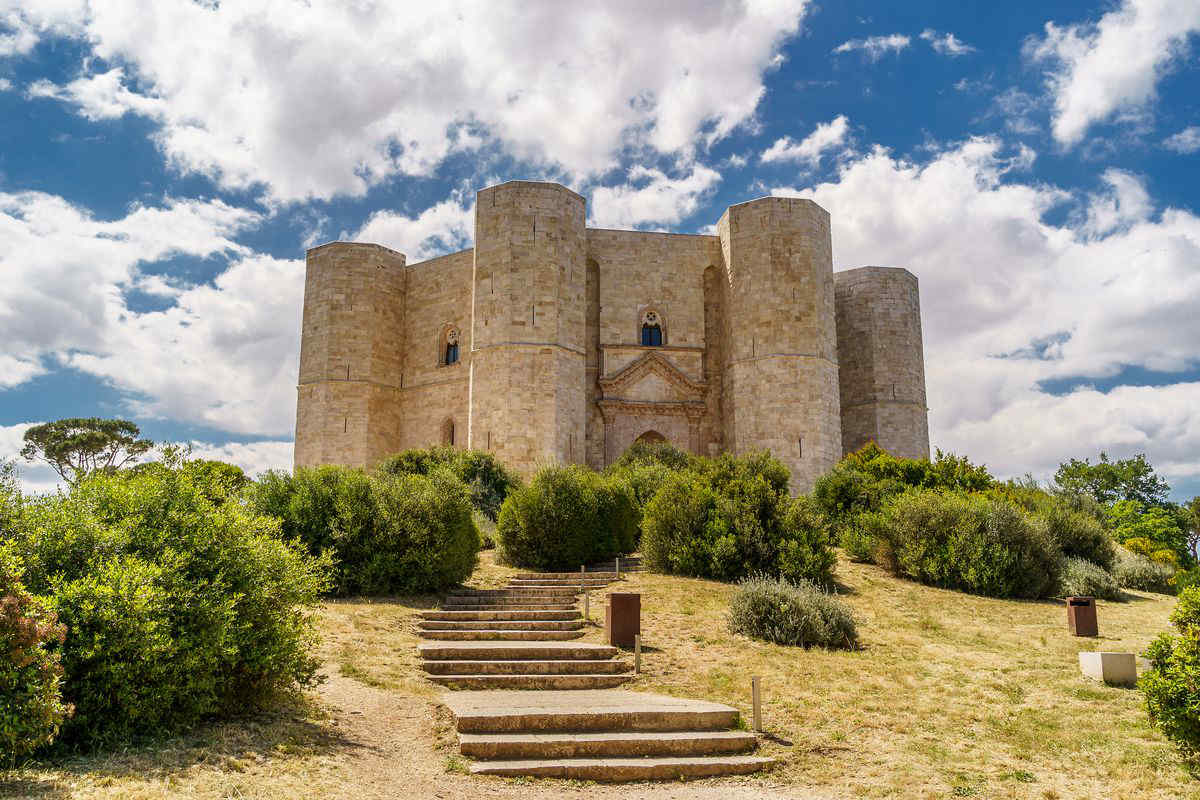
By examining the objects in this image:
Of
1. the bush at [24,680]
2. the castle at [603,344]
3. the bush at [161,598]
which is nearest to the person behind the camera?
the bush at [24,680]

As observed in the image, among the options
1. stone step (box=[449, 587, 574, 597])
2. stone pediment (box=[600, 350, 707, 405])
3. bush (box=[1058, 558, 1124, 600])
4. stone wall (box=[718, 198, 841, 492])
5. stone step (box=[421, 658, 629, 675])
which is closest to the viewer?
stone step (box=[421, 658, 629, 675])

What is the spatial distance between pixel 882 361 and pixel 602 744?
84.5 feet

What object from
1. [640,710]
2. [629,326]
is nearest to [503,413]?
[629,326]

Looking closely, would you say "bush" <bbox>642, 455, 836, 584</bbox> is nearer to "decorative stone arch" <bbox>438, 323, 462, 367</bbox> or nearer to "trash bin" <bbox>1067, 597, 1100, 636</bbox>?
"trash bin" <bbox>1067, 597, 1100, 636</bbox>

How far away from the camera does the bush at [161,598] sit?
17.1 feet

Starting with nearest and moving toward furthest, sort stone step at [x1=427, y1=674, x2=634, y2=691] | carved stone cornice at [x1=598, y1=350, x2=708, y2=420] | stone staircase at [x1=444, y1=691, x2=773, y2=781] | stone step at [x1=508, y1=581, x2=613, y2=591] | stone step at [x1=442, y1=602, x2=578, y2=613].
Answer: stone staircase at [x1=444, y1=691, x2=773, y2=781], stone step at [x1=427, y1=674, x2=634, y2=691], stone step at [x1=442, y1=602, x2=578, y2=613], stone step at [x1=508, y1=581, x2=613, y2=591], carved stone cornice at [x1=598, y1=350, x2=708, y2=420]

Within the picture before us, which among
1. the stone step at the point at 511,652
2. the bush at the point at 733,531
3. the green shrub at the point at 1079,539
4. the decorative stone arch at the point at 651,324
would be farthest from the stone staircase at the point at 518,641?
the decorative stone arch at the point at 651,324

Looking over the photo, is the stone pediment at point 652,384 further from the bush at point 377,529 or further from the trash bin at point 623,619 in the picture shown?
the trash bin at point 623,619

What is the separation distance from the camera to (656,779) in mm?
6309

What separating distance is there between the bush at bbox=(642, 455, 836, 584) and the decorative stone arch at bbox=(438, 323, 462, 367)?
1502 centimetres

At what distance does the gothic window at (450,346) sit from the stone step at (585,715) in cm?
2153

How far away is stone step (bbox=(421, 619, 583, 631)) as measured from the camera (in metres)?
10.5

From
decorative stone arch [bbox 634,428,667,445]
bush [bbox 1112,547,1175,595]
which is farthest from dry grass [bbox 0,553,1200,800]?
decorative stone arch [bbox 634,428,667,445]

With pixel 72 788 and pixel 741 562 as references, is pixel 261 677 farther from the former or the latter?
pixel 741 562
